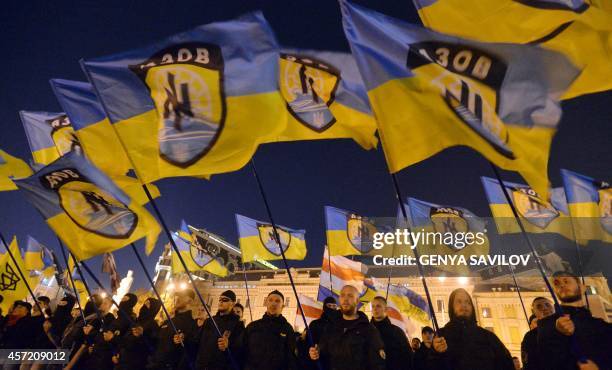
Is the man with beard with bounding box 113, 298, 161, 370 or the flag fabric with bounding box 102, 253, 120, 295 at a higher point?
the flag fabric with bounding box 102, 253, 120, 295

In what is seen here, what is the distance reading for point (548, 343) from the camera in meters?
4.05

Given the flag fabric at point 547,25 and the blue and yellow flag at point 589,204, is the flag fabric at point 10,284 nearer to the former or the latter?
the flag fabric at point 547,25

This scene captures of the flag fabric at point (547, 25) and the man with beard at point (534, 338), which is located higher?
the flag fabric at point (547, 25)

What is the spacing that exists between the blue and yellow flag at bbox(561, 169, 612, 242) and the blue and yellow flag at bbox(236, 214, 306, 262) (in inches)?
421

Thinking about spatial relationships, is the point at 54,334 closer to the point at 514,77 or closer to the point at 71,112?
the point at 71,112

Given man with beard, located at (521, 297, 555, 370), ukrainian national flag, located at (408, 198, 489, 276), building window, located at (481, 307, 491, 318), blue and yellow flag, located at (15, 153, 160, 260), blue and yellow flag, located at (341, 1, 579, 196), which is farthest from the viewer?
building window, located at (481, 307, 491, 318)

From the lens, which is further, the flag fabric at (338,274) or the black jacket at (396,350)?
the flag fabric at (338,274)

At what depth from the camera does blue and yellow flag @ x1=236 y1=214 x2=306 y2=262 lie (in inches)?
628

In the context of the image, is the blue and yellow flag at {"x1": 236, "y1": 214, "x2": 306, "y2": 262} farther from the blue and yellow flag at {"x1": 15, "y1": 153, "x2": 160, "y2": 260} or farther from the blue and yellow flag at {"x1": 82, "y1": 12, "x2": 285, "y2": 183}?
the blue and yellow flag at {"x1": 82, "y1": 12, "x2": 285, "y2": 183}

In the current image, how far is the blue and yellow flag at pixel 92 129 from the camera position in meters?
6.59

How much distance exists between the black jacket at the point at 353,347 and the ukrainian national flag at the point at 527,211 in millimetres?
9401

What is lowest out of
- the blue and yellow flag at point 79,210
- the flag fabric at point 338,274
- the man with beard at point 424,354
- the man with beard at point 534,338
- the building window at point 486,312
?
the building window at point 486,312

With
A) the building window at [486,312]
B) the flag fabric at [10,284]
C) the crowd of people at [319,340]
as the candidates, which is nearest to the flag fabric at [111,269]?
the crowd of people at [319,340]

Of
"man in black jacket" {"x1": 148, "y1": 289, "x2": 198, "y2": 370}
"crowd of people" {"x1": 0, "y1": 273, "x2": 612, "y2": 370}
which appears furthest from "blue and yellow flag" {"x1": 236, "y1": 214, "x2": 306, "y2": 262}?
"man in black jacket" {"x1": 148, "y1": 289, "x2": 198, "y2": 370}
